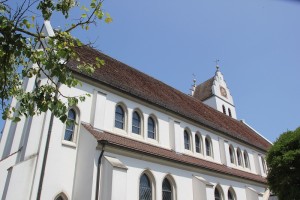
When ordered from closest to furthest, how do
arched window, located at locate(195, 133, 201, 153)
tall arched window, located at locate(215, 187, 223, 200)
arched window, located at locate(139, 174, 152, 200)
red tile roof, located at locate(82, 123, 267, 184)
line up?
red tile roof, located at locate(82, 123, 267, 184) → arched window, located at locate(139, 174, 152, 200) → tall arched window, located at locate(215, 187, 223, 200) → arched window, located at locate(195, 133, 201, 153)

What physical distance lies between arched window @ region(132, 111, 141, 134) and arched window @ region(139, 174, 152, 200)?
9.46ft

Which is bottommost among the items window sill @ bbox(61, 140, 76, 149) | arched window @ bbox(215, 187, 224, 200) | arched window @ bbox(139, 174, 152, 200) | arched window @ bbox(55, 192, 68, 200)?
arched window @ bbox(55, 192, 68, 200)

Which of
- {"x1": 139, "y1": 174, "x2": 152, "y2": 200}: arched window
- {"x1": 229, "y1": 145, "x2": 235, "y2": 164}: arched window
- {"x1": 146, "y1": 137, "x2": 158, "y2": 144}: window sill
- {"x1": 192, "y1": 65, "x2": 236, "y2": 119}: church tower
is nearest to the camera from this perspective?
{"x1": 139, "y1": 174, "x2": 152, "y2": 200}: arched window

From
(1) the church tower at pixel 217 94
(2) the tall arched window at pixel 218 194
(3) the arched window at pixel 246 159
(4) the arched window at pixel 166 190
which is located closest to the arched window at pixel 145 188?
(4) the arched window at pixel 166 190

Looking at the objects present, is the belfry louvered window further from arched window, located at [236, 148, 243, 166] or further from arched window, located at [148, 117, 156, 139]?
arched window, located at [236, 148, 243, 166]

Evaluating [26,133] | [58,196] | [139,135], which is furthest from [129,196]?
[26,133]

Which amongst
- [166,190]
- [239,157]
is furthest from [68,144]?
[239,157]

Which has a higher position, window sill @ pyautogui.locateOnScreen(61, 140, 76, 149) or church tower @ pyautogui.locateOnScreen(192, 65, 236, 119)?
church tower @ pyautogui.locateOnScreen(192, 65, 236, 119)

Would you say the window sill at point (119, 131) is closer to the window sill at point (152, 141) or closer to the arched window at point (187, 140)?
the window sill at point (152, 141)

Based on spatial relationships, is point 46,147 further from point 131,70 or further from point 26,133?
point 131,70

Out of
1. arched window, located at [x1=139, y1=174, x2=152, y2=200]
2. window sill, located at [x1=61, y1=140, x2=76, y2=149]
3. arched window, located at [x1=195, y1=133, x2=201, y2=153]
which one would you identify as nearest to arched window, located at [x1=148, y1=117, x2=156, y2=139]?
arched window, located at [x1=139, y1=174, x2=152, y2=200]

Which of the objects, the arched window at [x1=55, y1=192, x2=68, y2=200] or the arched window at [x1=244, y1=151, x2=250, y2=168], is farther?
the arched window at [x1=244, y1=151, x2=250, y2=168]

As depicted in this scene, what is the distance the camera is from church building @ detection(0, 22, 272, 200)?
37.7ft

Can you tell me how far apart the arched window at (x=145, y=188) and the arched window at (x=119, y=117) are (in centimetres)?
299
